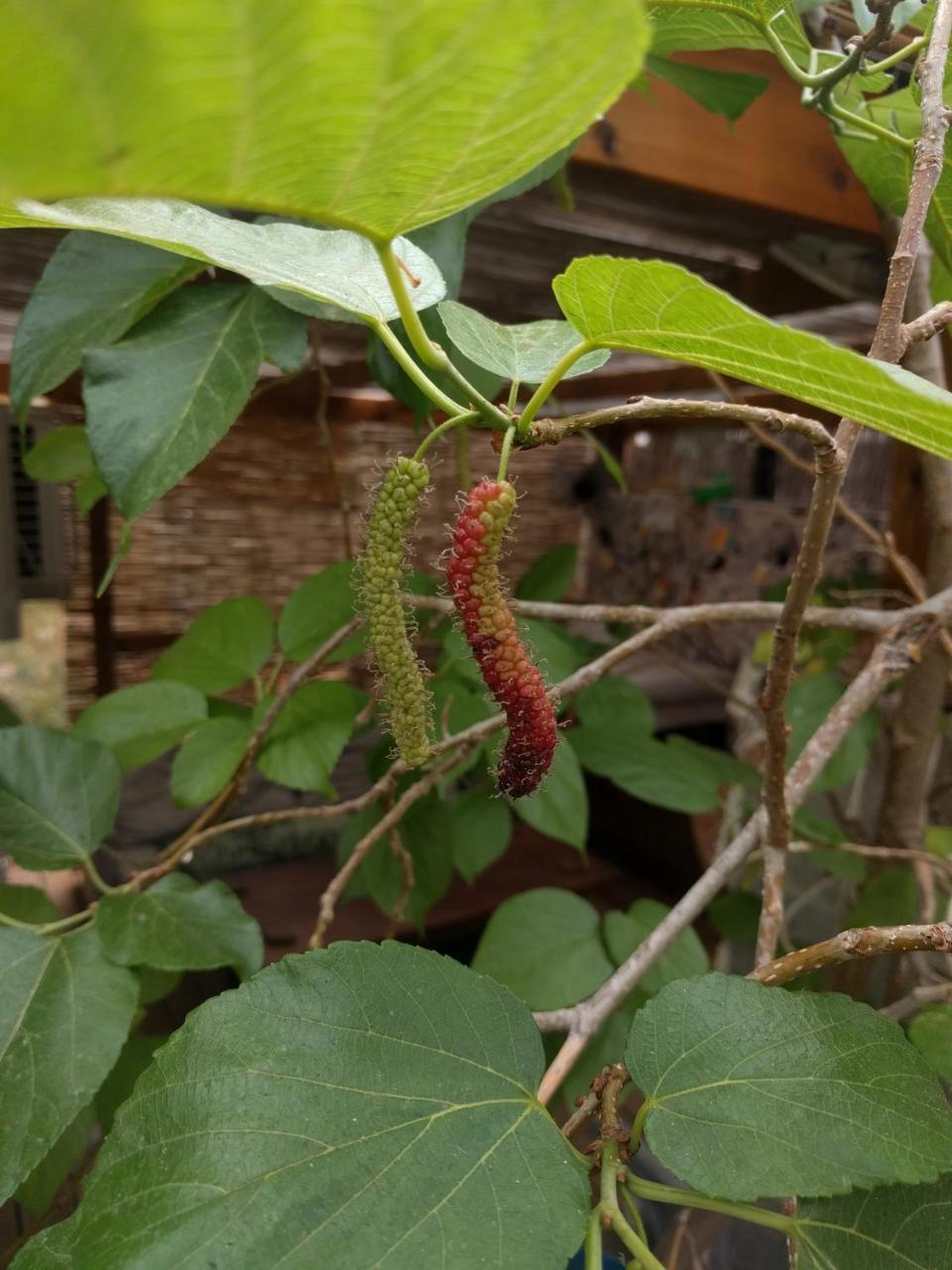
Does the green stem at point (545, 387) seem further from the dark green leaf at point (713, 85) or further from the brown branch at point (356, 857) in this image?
the dark green leaf at point (713, 85)

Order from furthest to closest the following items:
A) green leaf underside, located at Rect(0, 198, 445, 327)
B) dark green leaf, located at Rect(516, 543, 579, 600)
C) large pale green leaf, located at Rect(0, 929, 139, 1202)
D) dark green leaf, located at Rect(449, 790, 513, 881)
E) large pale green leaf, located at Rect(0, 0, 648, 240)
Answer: dark green leaf, located at Rect(516, 543, 579, 600) → dark green leaf, located at Rect(449, 790, 513, 881) → large pale green leaf, located at Rect(0, 929, 139, 1202) → green leaf underside, located at Rect(0, 198, 445, 327) → large pale green leaf, located at Rect(0, 0, 648, 240)

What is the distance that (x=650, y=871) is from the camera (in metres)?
1.61

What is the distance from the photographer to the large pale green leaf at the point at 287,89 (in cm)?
12

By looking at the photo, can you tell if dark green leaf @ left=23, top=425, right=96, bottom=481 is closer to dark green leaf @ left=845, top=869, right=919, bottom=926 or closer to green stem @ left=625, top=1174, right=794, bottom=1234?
green stem @ left=625, top=1174, right=794, bottom=1234

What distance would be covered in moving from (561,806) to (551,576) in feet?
1.00

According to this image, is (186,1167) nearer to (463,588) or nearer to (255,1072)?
(255,1072)

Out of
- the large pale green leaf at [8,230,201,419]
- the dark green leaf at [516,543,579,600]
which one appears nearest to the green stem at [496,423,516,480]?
the large pale green leaf at [8,230,201,419]

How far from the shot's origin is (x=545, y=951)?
1.96ft

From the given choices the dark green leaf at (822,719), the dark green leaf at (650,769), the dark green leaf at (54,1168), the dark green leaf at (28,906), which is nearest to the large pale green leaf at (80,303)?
the dark green leaf at (28,906)

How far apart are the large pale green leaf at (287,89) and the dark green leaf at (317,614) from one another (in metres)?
0.48

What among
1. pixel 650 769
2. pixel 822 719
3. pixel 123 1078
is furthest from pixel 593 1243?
→ pixel 822 719

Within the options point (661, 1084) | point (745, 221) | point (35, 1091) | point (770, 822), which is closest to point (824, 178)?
point (745, 221)

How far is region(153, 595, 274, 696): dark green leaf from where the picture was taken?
0.68 metres

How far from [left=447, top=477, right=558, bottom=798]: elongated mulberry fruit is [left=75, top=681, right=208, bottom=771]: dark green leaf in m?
0.38
